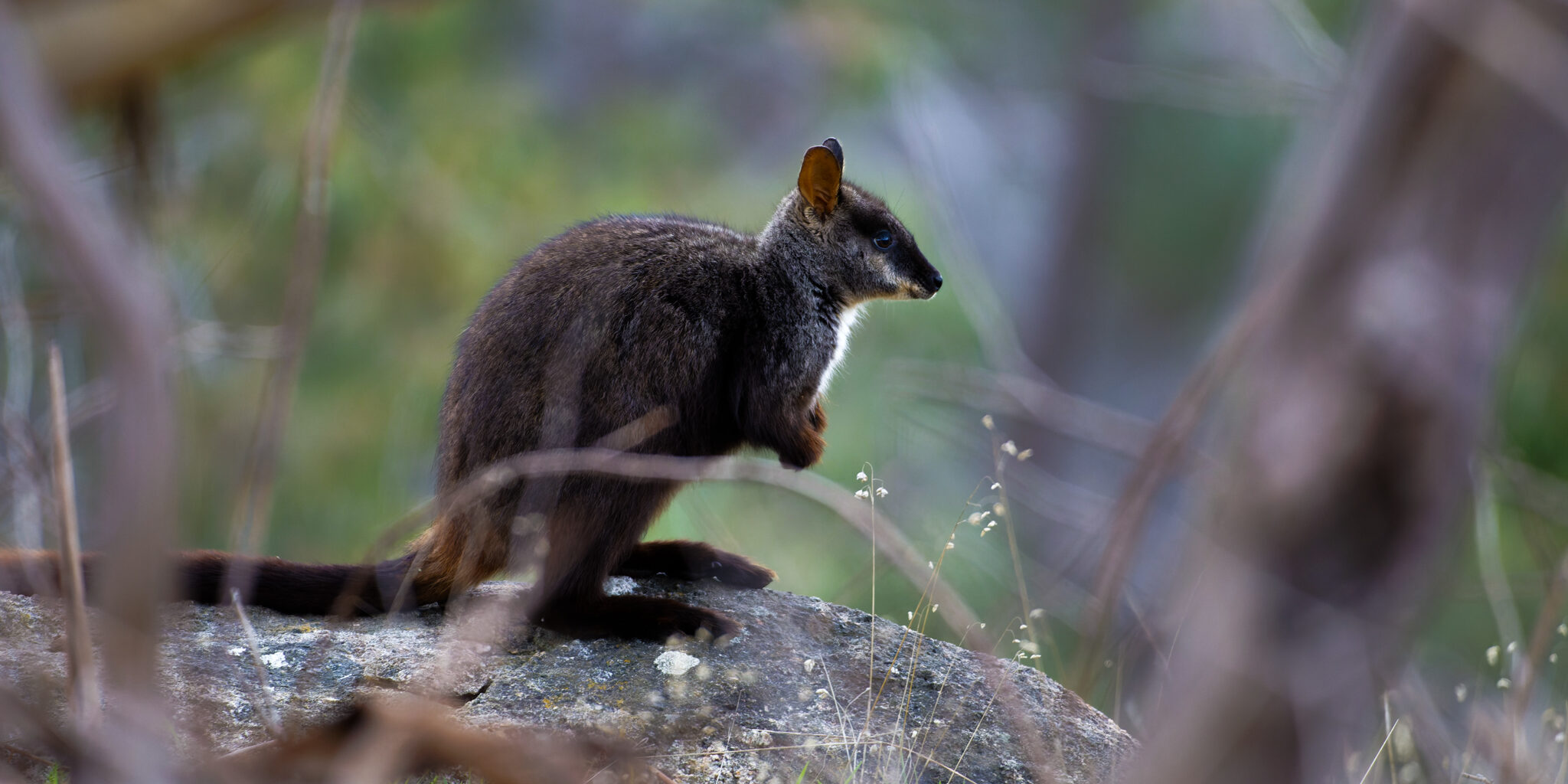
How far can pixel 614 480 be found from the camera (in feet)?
10.4

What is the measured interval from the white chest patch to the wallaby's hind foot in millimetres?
981

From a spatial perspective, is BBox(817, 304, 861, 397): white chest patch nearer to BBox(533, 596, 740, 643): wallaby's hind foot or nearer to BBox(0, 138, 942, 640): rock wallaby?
BBox(0, 138, 942, 640): rock wallaby

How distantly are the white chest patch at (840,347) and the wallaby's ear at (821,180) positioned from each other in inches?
14.1

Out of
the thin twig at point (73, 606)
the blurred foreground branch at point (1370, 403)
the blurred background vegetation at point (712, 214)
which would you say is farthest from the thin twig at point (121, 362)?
the blurred background vegetation at point (712, 214)

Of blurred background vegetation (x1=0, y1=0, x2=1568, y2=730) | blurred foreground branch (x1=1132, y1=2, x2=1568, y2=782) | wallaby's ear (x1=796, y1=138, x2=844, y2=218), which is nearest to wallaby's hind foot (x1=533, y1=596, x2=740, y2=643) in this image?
blurred background vegetation (x1=0, y1=0, x2=1568, y2=730)

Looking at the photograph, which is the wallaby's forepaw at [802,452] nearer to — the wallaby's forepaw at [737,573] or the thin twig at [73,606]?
the wallaby's forepaw at [737,573]

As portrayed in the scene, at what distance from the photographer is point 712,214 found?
31.8ft

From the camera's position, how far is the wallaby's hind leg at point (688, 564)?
3748mm

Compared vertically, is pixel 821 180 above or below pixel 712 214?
above

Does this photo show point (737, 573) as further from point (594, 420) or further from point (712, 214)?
point (712, 214)

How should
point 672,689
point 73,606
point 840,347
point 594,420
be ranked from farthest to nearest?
point 840,347, point 594,420, point 672,689, point 73,606

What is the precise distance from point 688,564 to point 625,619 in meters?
0.60

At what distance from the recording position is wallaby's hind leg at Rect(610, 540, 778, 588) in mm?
3748

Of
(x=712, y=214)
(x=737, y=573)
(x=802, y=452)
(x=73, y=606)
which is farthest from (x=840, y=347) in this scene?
(x=712, y=214)
